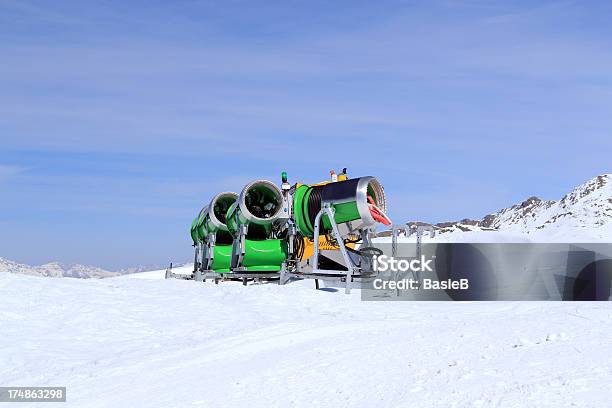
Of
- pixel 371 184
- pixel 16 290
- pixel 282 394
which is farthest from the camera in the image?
pixel 371 184

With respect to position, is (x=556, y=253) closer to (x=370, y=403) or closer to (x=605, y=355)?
(x=605, y=355)

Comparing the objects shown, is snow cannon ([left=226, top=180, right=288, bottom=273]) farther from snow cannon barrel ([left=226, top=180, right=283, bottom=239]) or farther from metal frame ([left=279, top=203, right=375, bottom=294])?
metal frame ([left=279, top=203, right=375, bottom=294])

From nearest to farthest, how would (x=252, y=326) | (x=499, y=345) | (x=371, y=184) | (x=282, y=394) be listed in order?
(x=282, y=394) → (x=499, y=345) → (x=252, y=326) → (x=371, y=184)

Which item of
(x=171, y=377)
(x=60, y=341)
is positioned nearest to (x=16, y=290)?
(x=60, y=341)

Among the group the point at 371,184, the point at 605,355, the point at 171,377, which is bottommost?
the point at 171,377

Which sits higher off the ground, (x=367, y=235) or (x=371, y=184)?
(x=371, y=184)

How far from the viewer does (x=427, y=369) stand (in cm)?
677

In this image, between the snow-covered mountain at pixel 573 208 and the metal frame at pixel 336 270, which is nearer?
the metal frame at pixel 336 270

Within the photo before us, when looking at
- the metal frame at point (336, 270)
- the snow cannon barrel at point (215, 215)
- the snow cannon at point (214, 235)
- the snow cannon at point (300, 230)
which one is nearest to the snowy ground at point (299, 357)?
the metal frame at point (336, 270)

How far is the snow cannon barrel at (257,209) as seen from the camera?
78.9 ft

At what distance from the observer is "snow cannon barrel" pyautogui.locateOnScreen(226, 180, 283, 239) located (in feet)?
78.9

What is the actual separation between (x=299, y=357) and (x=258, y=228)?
687 inches

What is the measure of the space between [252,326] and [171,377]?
3.67 metres

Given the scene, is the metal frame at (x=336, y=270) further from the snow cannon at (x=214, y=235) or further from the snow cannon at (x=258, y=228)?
the snow cannon at (x=214, y=235)
